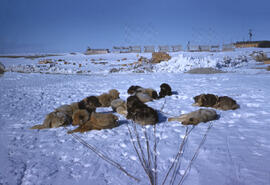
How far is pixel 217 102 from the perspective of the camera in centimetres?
473

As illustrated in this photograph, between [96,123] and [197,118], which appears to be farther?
[197,118]

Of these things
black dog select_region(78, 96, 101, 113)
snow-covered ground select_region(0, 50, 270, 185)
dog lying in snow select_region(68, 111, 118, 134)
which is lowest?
snow-covered ground select_region(0, 50, 270, 185)

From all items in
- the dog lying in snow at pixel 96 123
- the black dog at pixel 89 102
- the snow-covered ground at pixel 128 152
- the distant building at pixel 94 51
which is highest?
the distant building at pixel 94 51

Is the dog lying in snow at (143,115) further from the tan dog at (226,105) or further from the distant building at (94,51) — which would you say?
the distant building at (94,51)

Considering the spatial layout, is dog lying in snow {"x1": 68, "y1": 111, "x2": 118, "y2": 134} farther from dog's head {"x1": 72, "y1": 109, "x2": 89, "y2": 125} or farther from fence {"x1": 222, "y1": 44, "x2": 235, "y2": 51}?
fence {"x1": 222, "y1": 44, "x2": 235, "y2": 51}

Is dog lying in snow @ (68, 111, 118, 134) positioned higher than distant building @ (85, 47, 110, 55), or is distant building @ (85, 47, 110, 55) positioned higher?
distant building @ (85, 47, 110, 55)

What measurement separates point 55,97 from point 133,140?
14.1 feet

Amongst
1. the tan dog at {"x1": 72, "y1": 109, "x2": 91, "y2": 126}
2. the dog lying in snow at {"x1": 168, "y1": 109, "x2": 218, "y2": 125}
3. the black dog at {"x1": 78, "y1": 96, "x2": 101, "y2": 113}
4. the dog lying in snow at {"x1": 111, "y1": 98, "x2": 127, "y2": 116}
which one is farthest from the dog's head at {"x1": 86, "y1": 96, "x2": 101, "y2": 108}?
the dog lying in snow at {"x1": 168, "y1": 109, "x2": 218, "y2": 125}

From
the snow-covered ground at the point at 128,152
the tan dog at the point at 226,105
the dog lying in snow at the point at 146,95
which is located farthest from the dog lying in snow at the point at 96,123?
the tan dog at the point at 226,105

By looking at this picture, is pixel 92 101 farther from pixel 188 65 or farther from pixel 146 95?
pixel 188 65

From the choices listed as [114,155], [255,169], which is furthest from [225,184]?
[114,155]

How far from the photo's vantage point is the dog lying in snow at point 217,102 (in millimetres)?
4486

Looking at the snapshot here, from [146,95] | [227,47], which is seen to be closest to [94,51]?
[227,47]

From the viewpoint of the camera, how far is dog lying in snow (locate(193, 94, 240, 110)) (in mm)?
4486
